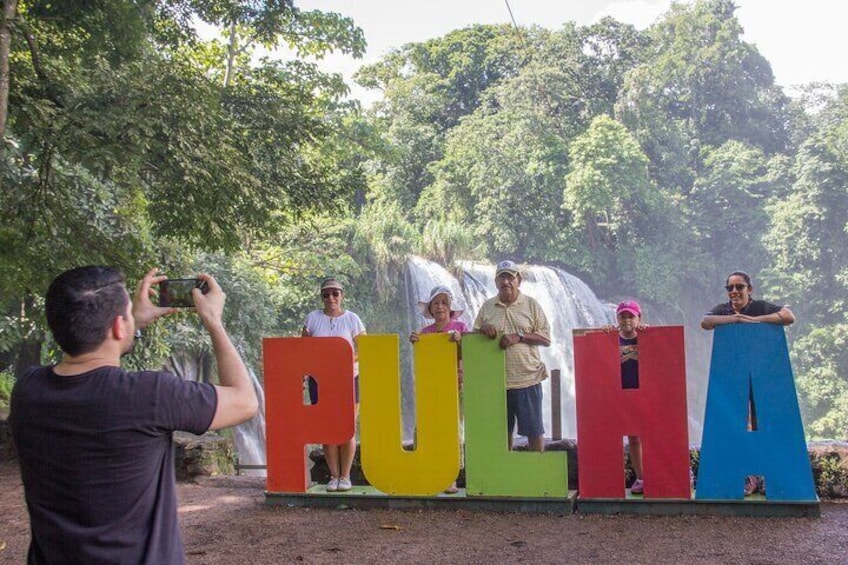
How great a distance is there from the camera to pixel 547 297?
24.2 m

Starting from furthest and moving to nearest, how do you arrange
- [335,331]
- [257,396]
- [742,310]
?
[257,396], [335,331], [742,310]

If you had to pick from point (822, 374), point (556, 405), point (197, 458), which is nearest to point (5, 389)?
point (197, 458)

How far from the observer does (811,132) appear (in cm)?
3684

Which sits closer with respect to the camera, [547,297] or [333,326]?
[333,326]

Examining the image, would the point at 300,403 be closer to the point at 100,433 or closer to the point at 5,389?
the point at 100,433

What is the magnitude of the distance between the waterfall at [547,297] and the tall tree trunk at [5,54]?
17034mm

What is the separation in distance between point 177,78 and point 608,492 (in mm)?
5033

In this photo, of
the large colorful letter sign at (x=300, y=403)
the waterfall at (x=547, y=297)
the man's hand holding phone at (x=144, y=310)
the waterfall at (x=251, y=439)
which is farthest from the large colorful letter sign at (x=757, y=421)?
the waterfall at (x=547, y=297)

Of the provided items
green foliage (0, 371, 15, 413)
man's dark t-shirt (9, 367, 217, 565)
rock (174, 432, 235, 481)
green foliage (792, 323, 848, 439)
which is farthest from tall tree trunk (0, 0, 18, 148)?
green foliage (792, 323, 848, 439)

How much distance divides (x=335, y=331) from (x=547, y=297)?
18.4 metres

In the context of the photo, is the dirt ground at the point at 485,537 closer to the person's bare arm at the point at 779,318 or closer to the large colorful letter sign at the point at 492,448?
the large colorful letter sign at the point at 492,448

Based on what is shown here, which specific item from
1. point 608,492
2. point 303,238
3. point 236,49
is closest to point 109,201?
point 608,492

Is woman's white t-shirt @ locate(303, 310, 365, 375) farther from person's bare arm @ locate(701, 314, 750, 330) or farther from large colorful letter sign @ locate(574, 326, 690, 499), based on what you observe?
person's bare arm @ locate(701, 314, 750, 330)

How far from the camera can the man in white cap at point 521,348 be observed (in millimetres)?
5859
